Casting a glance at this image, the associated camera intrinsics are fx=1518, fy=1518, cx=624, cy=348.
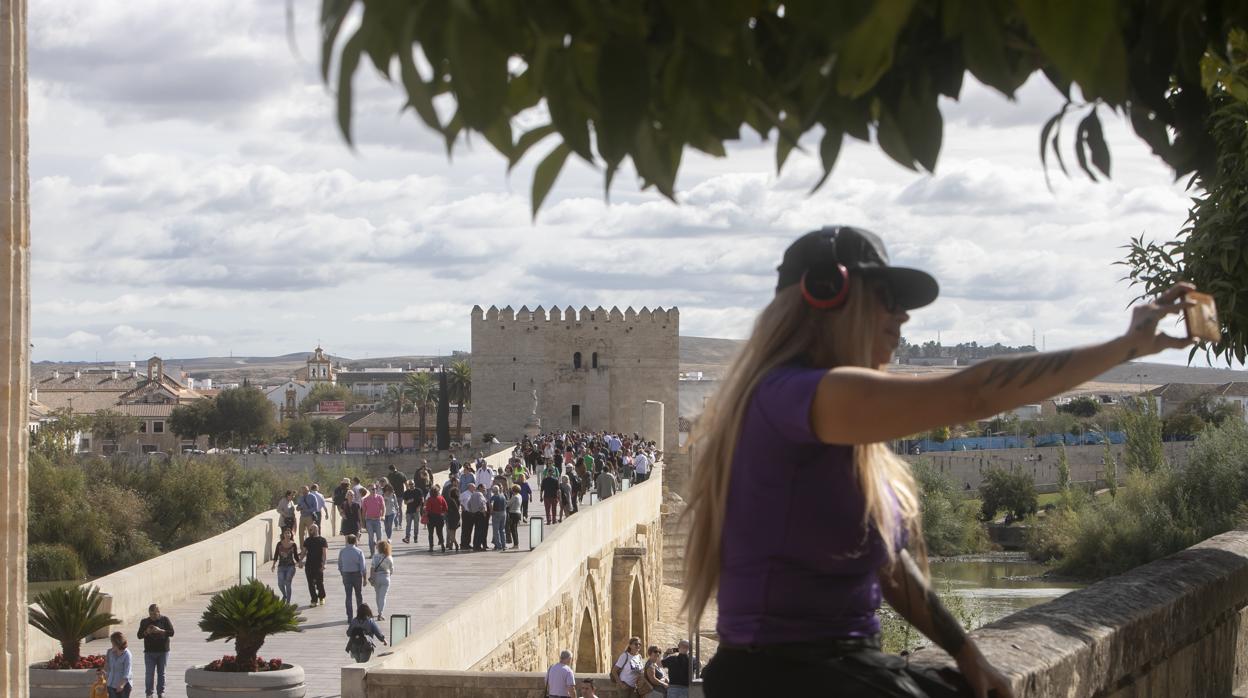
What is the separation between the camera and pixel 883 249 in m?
2.21

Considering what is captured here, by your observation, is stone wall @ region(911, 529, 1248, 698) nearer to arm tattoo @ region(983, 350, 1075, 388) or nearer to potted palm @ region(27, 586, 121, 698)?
arm tattoo @ region(983, 350, 1075, 388)

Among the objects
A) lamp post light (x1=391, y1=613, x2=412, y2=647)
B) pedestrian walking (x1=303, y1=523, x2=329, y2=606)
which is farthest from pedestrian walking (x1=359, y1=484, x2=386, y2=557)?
lamp post light (x1=391, y1=613, x2=412, y2=647)

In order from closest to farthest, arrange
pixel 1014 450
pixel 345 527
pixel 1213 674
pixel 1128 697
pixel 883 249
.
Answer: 1. pixel 883 249
2. pixel 1128 697
3. pixel 1213 674
4. pixel 345 527
5. pixel 1014 450

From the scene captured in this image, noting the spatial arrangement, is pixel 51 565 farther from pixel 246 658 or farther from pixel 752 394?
pixel 752 394

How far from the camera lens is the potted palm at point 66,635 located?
36.2 feet

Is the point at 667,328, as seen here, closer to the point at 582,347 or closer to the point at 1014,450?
the point at 582,347

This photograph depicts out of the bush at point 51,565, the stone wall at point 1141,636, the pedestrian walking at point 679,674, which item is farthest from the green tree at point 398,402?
the stone wall at point 1141,636

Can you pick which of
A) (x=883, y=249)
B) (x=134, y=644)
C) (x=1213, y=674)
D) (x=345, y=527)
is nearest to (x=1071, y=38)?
(x=883, y=249)

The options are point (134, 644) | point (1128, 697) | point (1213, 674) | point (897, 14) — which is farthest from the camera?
point (134, 644)

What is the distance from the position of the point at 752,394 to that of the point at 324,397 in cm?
12784

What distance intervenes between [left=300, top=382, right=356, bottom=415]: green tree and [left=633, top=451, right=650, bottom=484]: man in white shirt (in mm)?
86668

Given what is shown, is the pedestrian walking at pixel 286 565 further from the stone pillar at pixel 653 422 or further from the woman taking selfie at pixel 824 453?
the stone pillar at pixel 653 422

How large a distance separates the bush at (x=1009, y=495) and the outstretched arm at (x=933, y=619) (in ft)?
158

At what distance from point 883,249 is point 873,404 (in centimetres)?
41
